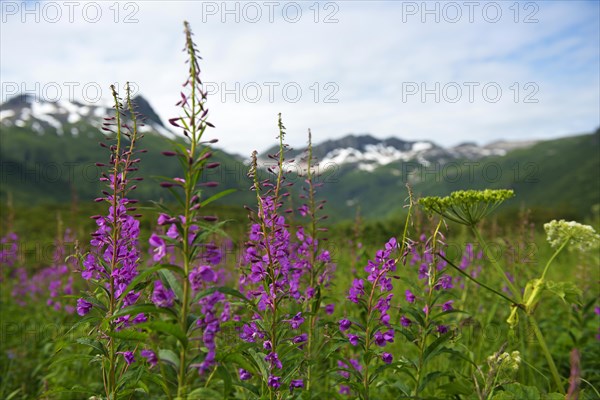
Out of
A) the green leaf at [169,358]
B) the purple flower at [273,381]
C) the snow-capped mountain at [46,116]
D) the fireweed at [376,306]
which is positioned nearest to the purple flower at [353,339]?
the fireweed at [376,306]

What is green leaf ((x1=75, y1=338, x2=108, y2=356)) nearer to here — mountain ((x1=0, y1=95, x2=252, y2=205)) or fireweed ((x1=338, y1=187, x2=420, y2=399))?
fireweed ((x1=338, y1=187, x2=420, y2=399))

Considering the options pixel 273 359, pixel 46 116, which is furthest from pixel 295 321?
pixel 46 116

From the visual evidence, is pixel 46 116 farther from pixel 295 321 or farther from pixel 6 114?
pixel 295 321

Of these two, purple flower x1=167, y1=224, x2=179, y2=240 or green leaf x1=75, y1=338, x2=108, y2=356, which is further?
green leaf x1=75, y1=338, x2=108, y2=356

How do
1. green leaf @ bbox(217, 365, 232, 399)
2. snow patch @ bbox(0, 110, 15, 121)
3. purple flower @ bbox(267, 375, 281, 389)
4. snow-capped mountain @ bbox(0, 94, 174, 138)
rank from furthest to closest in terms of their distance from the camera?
snow patch @ bbox(0, 110, 15, 121) < snow-capped mountain @ bbox(0, 94, 174, 138) < purple flower @ bbox(267, 375, 281, 389) < green leaf @ bbox(217, 365, 232, 399)

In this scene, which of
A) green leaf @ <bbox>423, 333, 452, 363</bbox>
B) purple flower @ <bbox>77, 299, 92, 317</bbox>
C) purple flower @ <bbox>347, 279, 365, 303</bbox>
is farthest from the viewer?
purple flower @ <bbox>347, 279, 365, 303</bbox>

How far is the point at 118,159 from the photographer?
285cm

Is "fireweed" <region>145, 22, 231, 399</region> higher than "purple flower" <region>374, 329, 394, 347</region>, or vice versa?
"fireweed" <region>145, 22, 231, 399</region>

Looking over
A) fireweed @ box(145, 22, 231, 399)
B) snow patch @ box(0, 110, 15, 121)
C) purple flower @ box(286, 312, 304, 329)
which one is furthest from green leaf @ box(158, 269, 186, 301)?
snow patch @ box(0, 110, 15, 121)

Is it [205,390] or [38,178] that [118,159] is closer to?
[205,390]

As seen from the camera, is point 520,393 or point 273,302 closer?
point 273,302

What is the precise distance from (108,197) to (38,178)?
157062 millimetres

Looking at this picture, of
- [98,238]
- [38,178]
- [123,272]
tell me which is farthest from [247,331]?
[38,178]

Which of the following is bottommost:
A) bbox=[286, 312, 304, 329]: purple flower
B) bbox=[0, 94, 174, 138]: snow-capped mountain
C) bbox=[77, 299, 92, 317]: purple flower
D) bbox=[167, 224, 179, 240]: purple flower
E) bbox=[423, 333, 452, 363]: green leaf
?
bbox=[423, 333, 452, 363]: green leaf
